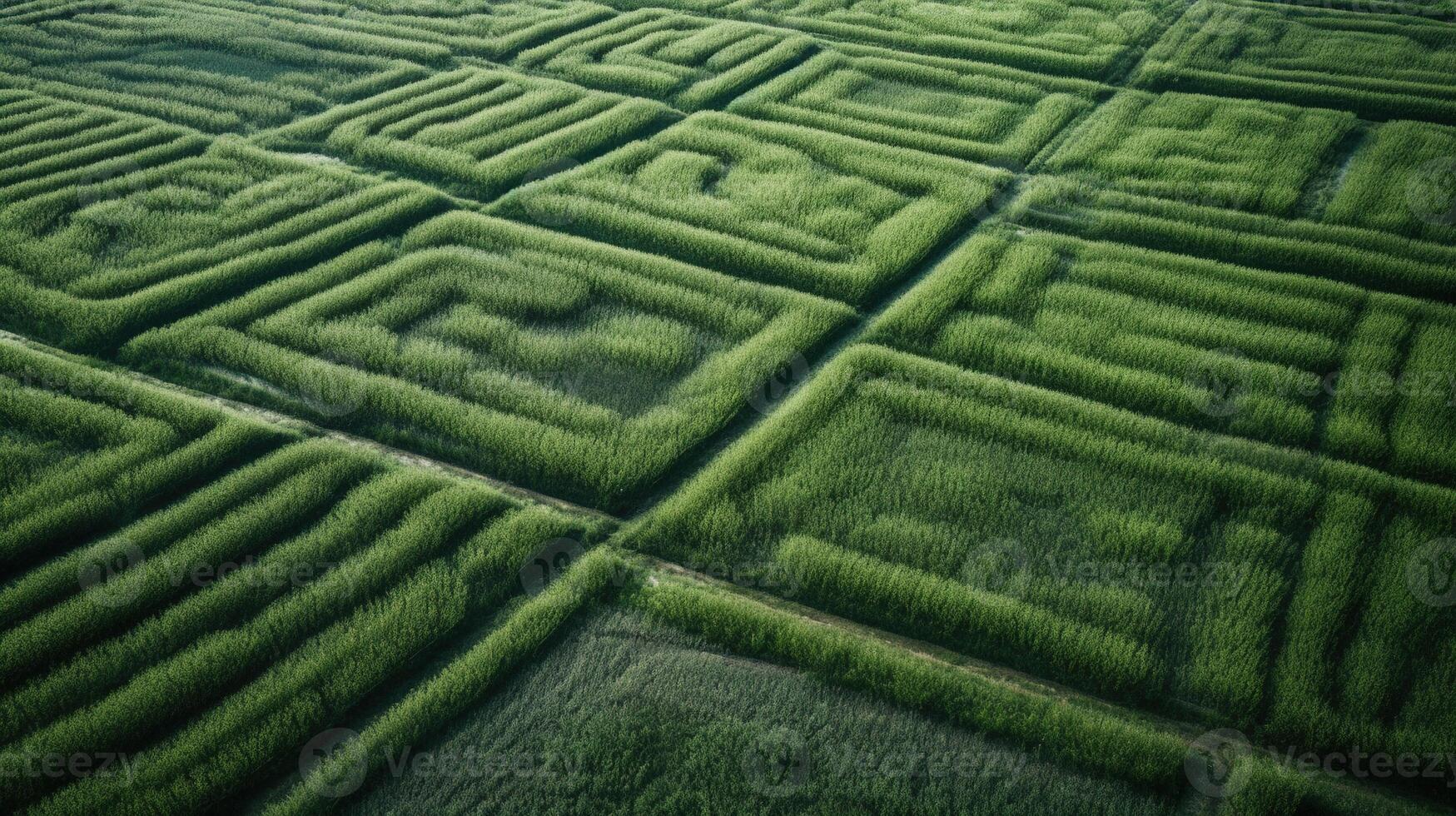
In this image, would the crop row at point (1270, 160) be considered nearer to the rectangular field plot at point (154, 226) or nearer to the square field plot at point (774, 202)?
the square field plot at point (774, 202)

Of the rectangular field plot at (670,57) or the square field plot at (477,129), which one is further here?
the rectangular field plot at (670,57)

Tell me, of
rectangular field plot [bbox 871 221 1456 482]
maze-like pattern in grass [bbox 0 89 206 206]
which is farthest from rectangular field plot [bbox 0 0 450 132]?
rectangular field plot [bbox 871 221 1456 482]

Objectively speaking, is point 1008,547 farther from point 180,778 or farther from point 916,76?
point 916,76

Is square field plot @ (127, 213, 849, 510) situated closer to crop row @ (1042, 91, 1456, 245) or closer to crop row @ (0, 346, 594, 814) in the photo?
crop row @ (0, 346, 594, 814)

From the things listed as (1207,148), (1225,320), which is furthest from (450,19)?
(1225,320)

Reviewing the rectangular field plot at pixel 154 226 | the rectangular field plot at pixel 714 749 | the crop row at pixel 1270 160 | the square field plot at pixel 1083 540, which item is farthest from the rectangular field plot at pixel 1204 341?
the rectangular field plot at pixel 154 226

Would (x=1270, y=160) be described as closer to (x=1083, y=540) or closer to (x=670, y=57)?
(x=1083, y=540)
